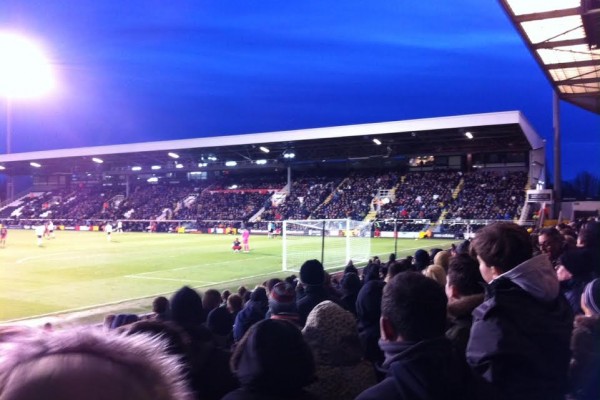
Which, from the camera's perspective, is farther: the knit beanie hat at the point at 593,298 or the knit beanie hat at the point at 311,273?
the knit beanie hat at the point at 311,273

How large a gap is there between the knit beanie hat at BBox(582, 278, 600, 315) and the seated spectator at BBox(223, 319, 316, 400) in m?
2.86

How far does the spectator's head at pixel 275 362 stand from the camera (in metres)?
2.41

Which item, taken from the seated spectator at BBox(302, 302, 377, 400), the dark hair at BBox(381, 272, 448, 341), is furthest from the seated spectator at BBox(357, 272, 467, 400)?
the seated spectator at BBox(302, 302, 377, 400)

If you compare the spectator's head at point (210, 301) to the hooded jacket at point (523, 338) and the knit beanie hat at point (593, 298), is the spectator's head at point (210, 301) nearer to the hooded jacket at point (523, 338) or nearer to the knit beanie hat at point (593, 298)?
the knit beanie hat at point (593, 298)

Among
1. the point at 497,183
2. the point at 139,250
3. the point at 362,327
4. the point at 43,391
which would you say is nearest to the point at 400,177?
the point at 497,183

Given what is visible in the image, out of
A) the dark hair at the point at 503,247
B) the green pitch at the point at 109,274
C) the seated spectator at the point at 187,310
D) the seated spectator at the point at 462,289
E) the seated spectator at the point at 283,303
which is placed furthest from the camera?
the green pitch at the point at 109,274

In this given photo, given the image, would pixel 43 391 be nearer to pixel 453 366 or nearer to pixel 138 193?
pixel 453 366

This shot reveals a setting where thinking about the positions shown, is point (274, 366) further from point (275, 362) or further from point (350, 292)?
point (350, 292)

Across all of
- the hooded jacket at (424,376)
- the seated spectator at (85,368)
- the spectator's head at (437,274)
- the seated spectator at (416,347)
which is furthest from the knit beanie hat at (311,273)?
the seated spectator at (85,368)

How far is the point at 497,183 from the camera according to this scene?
50250 millimetres

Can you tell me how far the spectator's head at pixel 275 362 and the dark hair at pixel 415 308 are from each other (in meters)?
0.53

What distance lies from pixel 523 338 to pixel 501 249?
0.72 metres

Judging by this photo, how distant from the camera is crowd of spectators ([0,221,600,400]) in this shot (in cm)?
109

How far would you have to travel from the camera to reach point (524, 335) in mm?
2973
